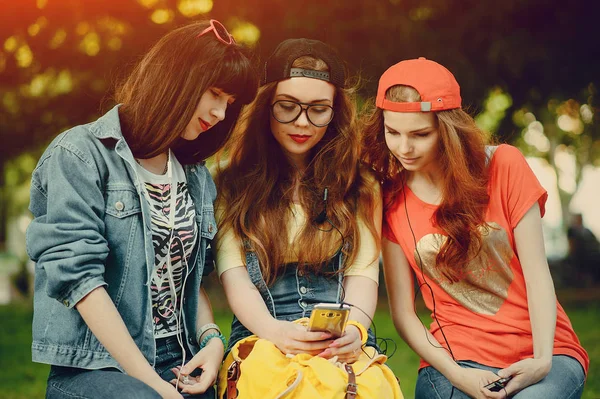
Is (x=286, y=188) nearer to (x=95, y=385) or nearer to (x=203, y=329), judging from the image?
(x=203, y=329)

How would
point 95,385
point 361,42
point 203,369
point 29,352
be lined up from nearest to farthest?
point 95,385, point 203,369, point 361,42, point 29,352

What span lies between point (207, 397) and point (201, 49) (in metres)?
1.53

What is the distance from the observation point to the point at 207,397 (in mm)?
3295

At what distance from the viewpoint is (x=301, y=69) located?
377 centimetres

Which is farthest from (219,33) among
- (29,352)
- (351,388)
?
(29,352)

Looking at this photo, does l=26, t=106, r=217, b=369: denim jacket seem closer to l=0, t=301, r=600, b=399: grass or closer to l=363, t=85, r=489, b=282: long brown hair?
l=363, t=85, r=489, b=282: long brown hair

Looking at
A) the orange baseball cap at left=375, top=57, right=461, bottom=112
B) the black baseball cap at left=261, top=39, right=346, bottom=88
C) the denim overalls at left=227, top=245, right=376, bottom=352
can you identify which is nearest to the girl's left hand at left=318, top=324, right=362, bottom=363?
the denim overalls at left=227, top=245, right=376, bottom=352

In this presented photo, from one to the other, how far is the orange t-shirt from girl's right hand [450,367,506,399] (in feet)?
0.39

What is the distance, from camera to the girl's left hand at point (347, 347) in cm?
319

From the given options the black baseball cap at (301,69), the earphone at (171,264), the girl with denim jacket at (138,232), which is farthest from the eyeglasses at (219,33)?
the earphone at (171,264)

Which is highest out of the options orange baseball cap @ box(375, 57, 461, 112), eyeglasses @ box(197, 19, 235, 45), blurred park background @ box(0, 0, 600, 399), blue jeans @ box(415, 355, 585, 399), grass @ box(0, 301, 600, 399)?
blurred park background @ box(0, 0, 600, 399)

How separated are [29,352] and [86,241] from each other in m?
6.46

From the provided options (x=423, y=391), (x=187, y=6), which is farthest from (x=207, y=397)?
(x=187, y=6)

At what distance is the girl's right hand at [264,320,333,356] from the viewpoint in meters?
3.18
